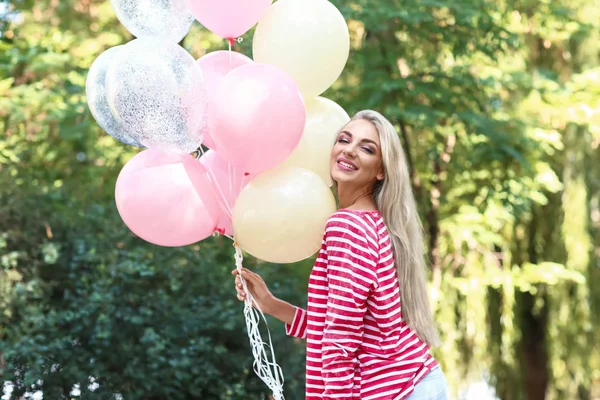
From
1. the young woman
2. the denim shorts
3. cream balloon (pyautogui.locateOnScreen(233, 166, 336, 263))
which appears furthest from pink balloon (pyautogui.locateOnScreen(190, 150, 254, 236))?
the denim shorts

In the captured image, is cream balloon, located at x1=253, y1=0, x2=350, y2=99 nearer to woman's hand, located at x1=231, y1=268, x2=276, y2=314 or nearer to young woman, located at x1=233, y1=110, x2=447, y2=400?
young woman, located at x1=233, y1=110, x2=447, y2=400

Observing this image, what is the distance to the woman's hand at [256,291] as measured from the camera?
8.02ft

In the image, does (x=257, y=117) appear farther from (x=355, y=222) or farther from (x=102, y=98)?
(x=102, y=98)

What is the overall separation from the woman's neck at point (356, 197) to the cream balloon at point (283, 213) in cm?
7

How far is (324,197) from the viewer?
223cm

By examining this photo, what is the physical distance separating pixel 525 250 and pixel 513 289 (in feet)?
1.41

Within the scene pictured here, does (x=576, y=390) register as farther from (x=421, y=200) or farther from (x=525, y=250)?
(x=421, y=200)

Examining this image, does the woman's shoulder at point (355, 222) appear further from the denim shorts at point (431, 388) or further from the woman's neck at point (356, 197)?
the denim shorts at point (431, 388)

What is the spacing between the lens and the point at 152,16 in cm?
235

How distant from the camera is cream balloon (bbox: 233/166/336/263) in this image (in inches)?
85.9

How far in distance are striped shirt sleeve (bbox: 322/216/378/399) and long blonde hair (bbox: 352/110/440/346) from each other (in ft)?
0.55

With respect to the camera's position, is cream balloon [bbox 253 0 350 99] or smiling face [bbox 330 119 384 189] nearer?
smiling face [bbox 330 119 384 189]

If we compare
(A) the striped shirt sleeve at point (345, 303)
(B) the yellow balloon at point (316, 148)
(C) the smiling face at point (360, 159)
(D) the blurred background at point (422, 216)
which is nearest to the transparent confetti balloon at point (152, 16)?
(B) the yellow balloon at point (316, 148)

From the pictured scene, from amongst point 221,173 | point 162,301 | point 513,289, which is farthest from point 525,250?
point 221,173
